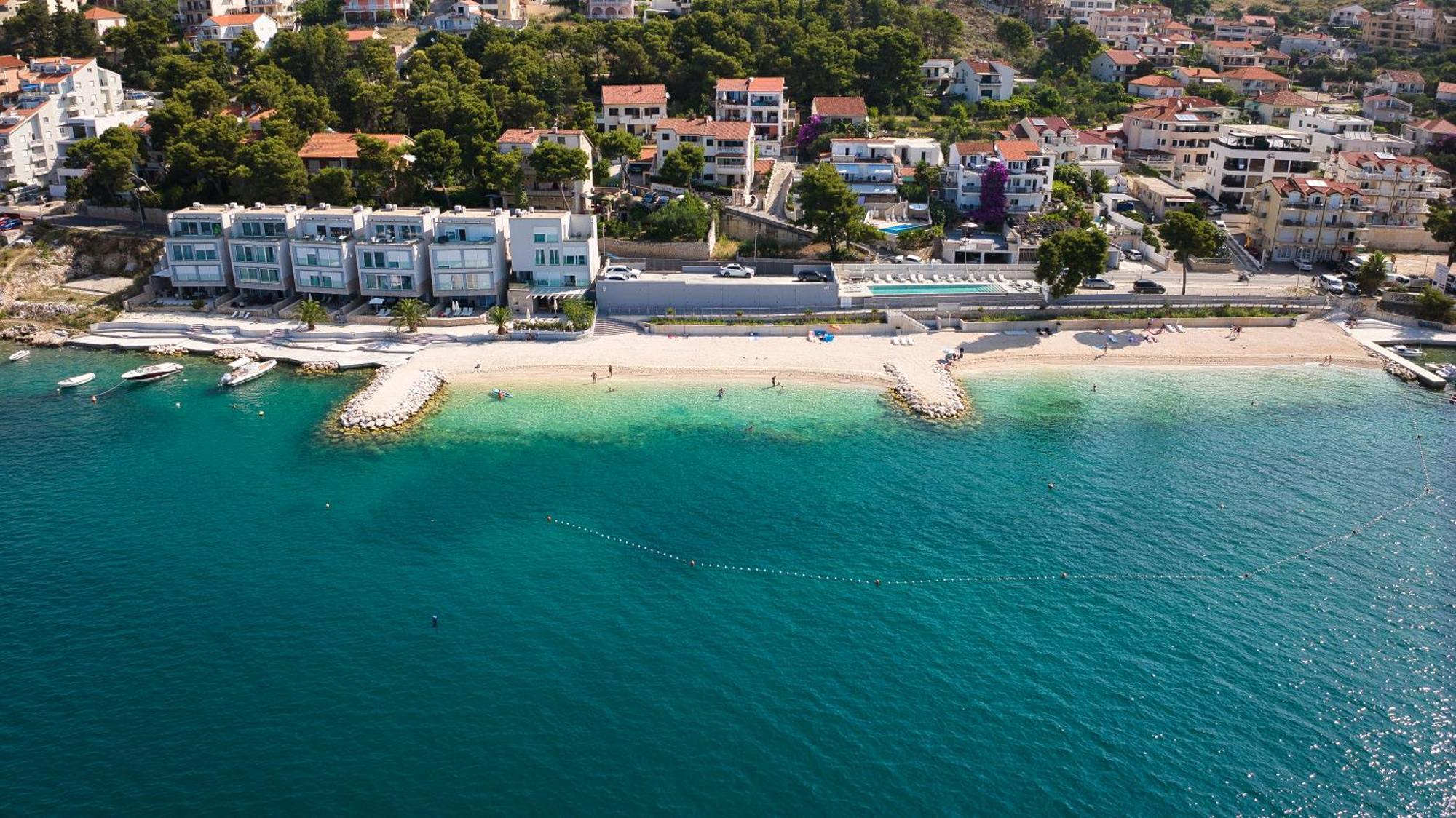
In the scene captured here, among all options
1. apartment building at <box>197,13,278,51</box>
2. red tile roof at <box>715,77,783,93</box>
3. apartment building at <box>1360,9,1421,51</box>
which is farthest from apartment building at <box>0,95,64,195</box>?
apartment building at <box>1360,9,1421,51</box>

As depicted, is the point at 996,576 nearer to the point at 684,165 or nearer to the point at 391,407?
the point at 391,407

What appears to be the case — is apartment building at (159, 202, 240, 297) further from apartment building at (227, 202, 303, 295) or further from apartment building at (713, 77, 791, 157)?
apartment building at (713, 77, 791, 157)

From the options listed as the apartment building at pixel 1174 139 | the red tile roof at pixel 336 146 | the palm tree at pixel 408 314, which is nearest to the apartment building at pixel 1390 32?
the apartment building at pixel 1174 139

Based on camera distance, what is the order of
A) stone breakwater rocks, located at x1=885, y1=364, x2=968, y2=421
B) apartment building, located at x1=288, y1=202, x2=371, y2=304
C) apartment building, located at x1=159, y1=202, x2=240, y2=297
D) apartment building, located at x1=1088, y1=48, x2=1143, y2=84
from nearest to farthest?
stone breakwater rocks, located at x1=885, y1=364, x2=968, y2=421 < apartment building, located at x1=288, y1=202, x2=371, y2=304 < apartment building, located at x1=159, y1=202, x2=240, y2=297 < apartment building, located at x1=1088, y1=48, x2=1143, y2=84

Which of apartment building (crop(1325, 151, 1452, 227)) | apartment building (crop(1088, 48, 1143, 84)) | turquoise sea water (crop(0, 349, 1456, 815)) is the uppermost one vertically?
apartment building (crop(1088, 48, 1143, 84))

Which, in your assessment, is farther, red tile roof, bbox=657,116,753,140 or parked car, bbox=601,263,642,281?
red tile roof, bbox=657,116,753,140

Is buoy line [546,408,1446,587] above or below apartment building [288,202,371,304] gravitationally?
below

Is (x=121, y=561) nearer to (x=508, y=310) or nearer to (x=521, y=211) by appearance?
(x=508, y=310)
